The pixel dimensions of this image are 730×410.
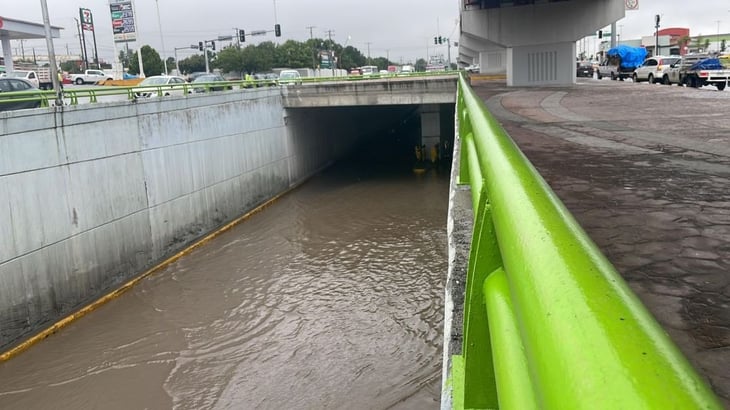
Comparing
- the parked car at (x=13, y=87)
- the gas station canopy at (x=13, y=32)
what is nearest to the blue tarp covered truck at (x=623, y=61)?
the parked car at (x=13, y=87)

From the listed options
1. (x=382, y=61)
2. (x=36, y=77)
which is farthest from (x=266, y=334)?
(x=382, y=61)

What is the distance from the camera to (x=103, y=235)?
13.8 m

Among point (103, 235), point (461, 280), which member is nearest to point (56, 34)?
point (103, 235)

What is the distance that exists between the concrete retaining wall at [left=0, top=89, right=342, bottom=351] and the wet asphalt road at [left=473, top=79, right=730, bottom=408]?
9.45 m

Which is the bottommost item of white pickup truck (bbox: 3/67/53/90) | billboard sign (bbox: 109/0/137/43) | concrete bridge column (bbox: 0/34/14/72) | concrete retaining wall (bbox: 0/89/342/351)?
concrete retaining wall (bbox: 0/89/342/351)

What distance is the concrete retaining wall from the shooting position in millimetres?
11461

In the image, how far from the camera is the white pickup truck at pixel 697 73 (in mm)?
24922

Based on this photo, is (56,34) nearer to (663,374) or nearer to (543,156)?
(543,156)

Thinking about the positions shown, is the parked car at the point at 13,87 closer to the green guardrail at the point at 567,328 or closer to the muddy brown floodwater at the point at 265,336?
the muddy brown floodwater at the point at 265,336

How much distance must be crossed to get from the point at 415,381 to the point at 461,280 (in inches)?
260

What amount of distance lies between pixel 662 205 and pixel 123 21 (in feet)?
167

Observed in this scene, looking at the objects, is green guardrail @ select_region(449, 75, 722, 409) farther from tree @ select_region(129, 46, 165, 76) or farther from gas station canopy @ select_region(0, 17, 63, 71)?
tree @ select_region(129, 46, 165, 76)

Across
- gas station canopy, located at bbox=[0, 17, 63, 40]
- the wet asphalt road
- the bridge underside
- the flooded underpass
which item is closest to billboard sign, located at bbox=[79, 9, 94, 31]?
gas station canopy, located at bbox=[0, 17, 63, 40]

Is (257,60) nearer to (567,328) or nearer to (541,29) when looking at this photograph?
(541,29)
